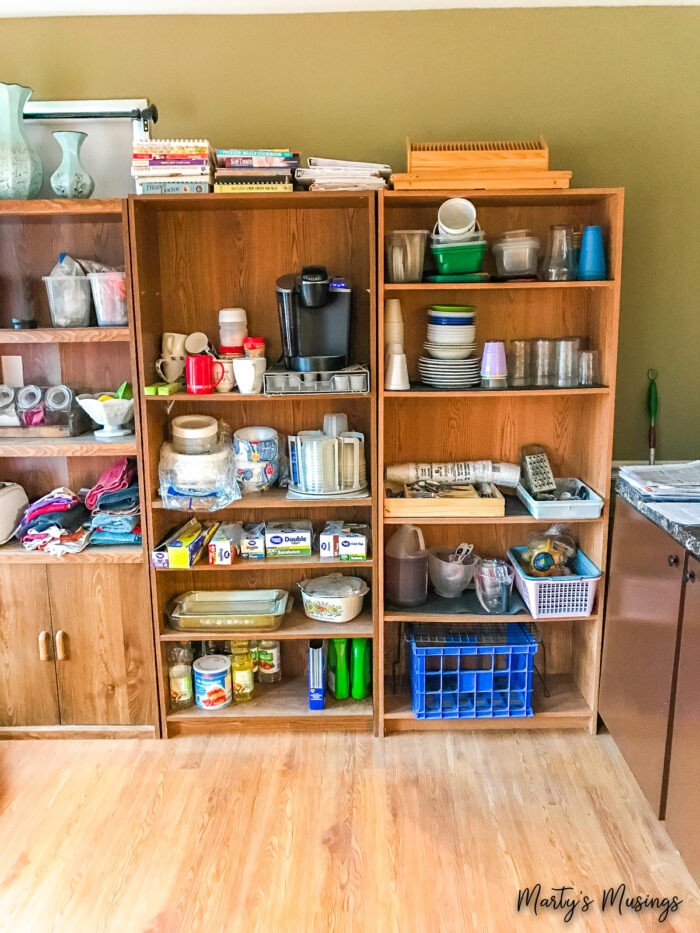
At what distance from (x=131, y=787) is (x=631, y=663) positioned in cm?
158

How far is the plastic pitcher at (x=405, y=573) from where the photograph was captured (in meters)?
2.71

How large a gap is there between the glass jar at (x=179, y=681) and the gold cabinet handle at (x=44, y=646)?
0.40 meters

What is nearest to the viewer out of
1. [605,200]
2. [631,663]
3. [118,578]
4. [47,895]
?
[47,895]

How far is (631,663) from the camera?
92.2 inches

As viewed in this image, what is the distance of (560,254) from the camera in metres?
2.47

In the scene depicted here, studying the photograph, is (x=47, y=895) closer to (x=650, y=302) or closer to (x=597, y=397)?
(x=597, y=397)


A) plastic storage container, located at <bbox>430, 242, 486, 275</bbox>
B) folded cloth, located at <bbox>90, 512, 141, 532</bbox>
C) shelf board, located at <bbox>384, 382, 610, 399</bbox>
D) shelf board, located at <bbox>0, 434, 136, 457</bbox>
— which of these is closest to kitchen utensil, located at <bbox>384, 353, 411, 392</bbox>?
shelf board, located at <bbox>384, 382, 610, 399</bbox>

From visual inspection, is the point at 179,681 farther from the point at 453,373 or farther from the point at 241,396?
the point at 453,373

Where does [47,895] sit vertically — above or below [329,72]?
below

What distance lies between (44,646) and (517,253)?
6.65ft

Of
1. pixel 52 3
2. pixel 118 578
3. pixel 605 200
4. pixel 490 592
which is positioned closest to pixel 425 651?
pixel 490 592

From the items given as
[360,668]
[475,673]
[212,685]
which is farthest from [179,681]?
[475,673]

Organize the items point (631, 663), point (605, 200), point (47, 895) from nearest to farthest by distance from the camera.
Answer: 1. point (47, 895)
2. point (631, 663)
3. point (605, 200)

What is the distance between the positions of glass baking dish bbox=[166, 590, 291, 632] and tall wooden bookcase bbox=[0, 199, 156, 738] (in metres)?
0.14
